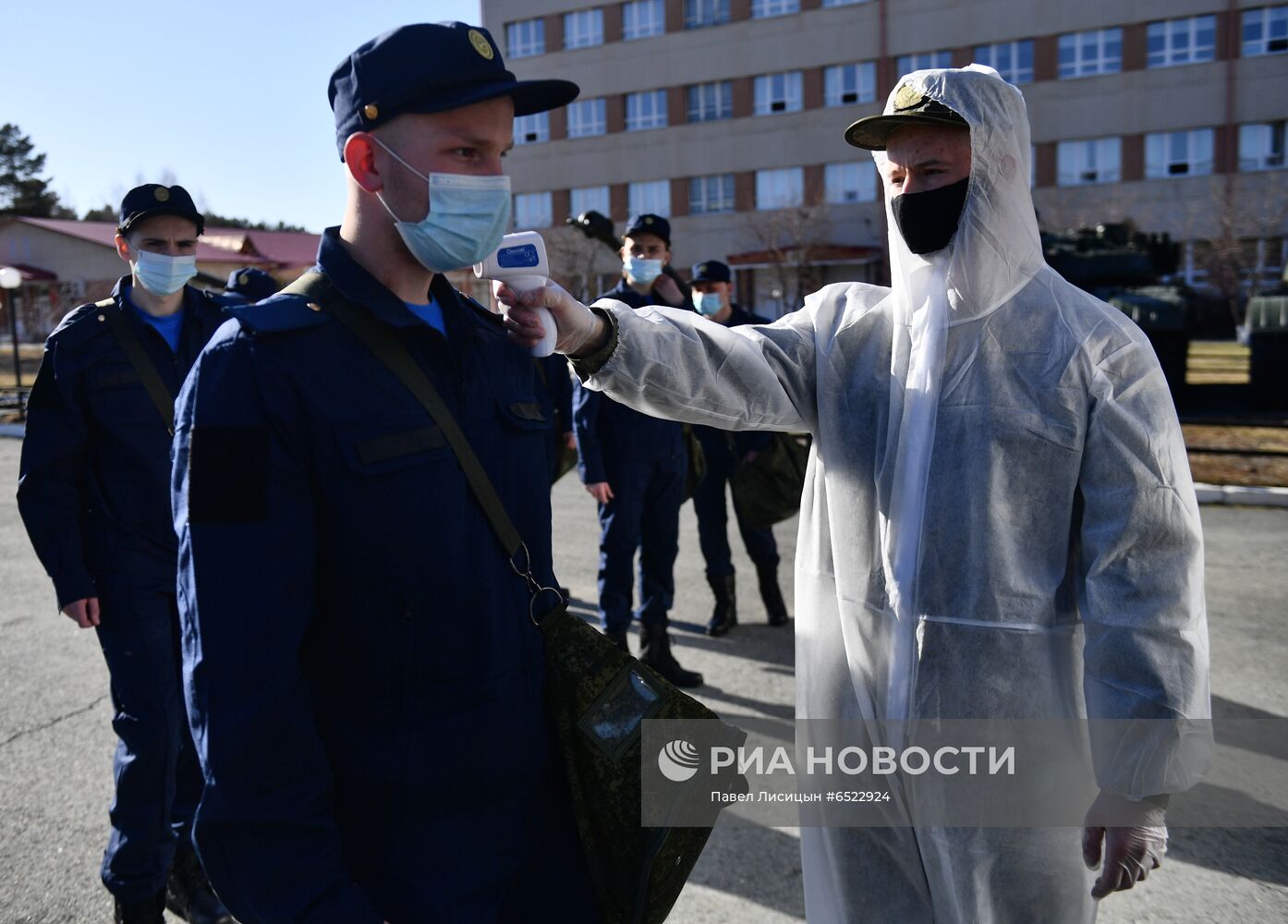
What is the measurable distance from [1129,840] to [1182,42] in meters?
41.6

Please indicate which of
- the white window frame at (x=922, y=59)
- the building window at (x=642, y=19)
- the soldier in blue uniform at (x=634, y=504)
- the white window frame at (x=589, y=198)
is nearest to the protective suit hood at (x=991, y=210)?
the soldier in blue uniform at (x=634, y=504)

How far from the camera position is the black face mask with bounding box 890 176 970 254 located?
7.82 ft

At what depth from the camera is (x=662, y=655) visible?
5621mm

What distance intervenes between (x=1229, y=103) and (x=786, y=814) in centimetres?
4000

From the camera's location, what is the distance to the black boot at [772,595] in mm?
6480

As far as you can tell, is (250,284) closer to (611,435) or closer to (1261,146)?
(611,435)

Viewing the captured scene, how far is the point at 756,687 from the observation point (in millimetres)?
5426

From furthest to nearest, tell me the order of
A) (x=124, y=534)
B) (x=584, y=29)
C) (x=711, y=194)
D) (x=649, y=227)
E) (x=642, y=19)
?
(x=584, y=29), (x=642, y=19), (x=711, y=194), (x=649, y=227), (x=124, y=534)

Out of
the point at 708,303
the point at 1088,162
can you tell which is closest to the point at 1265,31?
the point at 1088,162

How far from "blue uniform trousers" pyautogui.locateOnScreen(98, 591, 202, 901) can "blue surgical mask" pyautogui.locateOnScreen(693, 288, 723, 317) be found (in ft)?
12.9

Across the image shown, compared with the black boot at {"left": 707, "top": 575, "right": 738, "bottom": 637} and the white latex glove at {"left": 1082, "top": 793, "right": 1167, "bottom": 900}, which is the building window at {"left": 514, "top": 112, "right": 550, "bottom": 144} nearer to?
the black boot at {"left": 707, "top": 575, "right": 738, "bottom": 637}

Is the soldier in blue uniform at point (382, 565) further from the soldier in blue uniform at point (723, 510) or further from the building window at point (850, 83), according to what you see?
the building window at point (850, 83)

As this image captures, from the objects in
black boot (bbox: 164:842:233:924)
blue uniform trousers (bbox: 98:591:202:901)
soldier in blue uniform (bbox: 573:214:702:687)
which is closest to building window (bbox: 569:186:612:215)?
soldier in blue uniform (bbox: 573:214:702:687)

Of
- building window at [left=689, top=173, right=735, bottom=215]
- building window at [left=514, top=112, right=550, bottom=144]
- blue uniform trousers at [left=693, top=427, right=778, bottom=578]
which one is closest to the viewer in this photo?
blue uniform trousers at [left=693, top=427, right=778, bottom=578]
